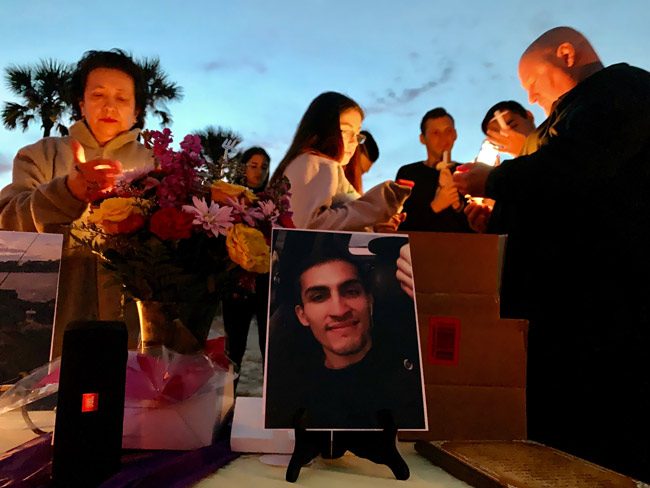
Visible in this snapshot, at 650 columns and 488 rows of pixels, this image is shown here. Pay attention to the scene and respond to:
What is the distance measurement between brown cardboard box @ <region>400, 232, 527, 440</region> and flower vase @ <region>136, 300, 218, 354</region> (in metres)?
0.38

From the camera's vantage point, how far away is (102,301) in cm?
121

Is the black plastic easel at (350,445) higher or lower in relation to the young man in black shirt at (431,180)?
lower

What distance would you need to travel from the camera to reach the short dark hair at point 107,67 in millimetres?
1297

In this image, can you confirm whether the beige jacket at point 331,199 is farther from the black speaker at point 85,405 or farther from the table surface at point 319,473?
the black speaker at point 85,405

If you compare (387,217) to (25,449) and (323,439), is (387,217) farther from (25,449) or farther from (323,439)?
(25,449)

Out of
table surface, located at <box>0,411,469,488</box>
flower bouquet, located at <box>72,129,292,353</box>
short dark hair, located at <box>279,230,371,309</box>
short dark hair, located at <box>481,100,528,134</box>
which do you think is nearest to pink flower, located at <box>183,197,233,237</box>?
flower bouquet, located at <box>72,129,292,353</box>

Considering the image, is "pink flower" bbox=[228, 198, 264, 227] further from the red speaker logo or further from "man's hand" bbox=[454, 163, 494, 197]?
"man's hand" bbox=[454, 163, 494, 197]

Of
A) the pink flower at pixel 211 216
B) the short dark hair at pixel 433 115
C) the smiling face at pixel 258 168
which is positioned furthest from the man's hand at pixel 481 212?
the smiling face at pixel 258 168

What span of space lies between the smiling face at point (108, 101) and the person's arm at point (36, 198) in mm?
172

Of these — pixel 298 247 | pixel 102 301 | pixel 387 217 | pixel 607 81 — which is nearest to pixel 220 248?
pixel 298 247

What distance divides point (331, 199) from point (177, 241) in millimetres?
767

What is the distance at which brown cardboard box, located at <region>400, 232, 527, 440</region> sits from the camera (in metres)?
0.88

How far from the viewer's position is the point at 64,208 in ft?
3.51

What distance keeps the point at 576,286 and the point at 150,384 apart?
3.16ft
